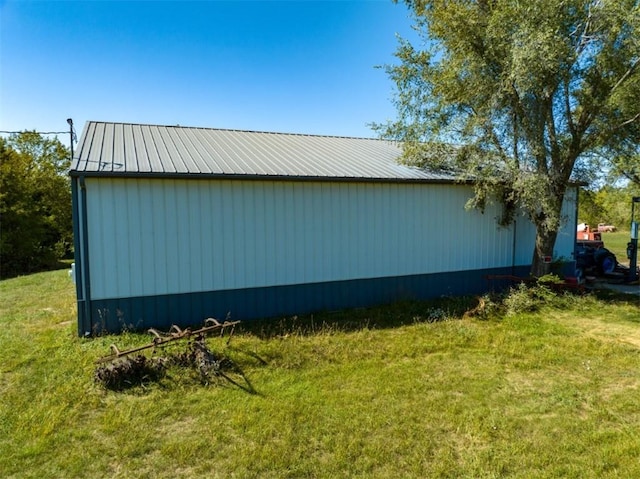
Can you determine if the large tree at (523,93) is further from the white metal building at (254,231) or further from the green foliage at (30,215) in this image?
the green foliage at (30,215)

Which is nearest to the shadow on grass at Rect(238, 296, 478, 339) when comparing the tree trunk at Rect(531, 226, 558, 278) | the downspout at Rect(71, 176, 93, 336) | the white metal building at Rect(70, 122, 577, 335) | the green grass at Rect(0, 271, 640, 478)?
the green grass at Rect(0, 271, 640, 478)

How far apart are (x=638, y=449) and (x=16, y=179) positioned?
20.2 metres

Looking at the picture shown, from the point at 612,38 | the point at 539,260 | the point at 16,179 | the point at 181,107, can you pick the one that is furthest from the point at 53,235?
the point at 612,38

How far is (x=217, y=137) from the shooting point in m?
8.88

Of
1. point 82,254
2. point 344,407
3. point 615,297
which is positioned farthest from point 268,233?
point 615,297

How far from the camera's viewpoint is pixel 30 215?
626 inches

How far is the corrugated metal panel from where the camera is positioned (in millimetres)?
5746

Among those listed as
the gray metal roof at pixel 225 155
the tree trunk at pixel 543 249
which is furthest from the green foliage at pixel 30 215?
the tree trunk at pixel 543 249

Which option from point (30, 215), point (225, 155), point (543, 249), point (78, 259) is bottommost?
point (543, 249)

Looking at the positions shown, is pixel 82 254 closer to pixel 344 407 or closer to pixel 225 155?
pixel 225 155

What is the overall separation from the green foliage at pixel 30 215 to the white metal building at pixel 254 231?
10366 millimetres

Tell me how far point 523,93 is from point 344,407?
20.5 feet

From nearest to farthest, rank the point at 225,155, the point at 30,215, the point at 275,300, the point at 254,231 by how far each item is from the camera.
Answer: the point at 254,231, the point at 275,300, the point at 225,155, the point at 30,215

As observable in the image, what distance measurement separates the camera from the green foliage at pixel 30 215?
15.3 m
